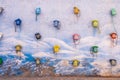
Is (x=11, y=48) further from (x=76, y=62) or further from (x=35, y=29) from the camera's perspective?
(x=76, y=62)

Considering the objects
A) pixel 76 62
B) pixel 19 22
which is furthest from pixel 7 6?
pixel 76 62

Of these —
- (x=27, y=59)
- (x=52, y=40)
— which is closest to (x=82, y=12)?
(x=52, y=40)

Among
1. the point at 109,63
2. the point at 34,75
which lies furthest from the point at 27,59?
the point at 109,63

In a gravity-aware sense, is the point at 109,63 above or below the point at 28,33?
below

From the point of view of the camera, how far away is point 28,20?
1353cm

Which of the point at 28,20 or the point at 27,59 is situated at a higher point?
the point at 28,20

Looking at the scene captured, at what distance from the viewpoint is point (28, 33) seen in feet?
44.4

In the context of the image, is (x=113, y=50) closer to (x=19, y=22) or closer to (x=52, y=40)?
(x=52, y=40)

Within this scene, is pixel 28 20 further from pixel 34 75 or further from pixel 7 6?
pixel 34 75

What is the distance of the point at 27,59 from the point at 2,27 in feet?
3.77

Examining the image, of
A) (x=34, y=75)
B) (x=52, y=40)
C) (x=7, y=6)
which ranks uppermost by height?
(x=7, y=6)

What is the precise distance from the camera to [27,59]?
534 inches

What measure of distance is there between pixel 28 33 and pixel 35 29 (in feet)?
0.75

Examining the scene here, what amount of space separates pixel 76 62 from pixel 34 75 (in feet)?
4.12
